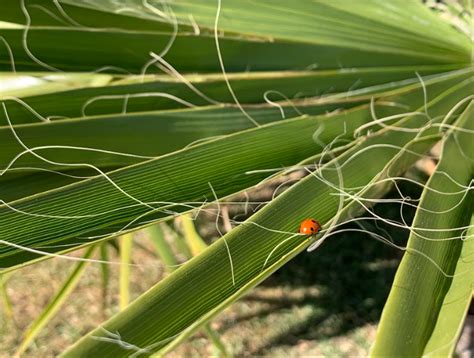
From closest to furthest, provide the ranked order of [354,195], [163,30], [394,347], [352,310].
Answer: [394,347] → [354,195] → [163,30] → [352,310]

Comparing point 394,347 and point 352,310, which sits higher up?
point 394,347

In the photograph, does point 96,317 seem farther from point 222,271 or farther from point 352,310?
point 222,271

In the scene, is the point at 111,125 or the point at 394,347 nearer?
the point at 394,347

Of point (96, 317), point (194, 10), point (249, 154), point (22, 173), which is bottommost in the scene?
point (96, 317)

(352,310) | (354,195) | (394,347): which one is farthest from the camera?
(352,310)

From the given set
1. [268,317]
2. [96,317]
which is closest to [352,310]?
[268,317]

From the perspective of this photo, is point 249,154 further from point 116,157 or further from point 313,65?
point 313,65
